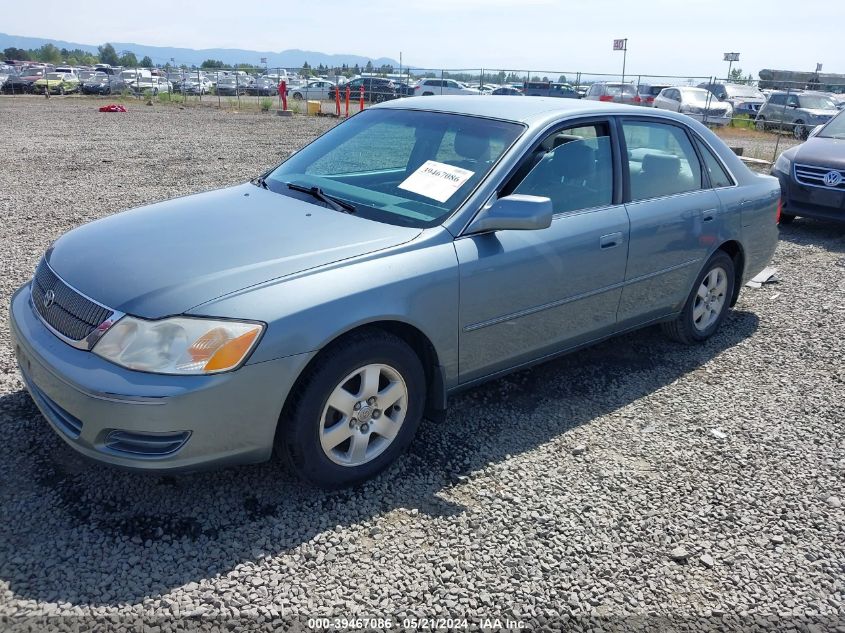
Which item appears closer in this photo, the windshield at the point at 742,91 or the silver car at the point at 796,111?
the silver car at the point at 796,111

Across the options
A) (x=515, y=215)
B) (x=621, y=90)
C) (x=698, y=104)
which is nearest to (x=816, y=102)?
(x=698, y=104)

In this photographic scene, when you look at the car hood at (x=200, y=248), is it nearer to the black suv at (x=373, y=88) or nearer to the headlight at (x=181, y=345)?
the headlight at (x=181, y=345)

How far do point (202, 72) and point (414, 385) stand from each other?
3753 centimetres

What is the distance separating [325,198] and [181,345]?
Result: 1379 millimetres

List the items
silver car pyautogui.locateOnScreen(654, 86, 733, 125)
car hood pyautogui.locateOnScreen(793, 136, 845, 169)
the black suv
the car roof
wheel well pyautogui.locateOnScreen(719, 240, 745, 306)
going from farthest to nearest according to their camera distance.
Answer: the black suv
silver car pyautogui.locateOnScreen(654, 86, 733, 125)
car hood pyautogui.locateOnScreen(793, 136, 845, 169)
wheel well pyautogui.locateOnScreen(719, 240, 745, 306)
the car roof

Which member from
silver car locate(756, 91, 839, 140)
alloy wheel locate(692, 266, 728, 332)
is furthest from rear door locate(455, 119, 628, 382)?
silver car locate(756, 91, 839, 140)

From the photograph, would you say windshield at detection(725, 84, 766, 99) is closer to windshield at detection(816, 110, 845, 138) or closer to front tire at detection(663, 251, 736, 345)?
windshield at detection(816, 110, 845, 138)

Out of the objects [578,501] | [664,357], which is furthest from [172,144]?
[578,501]

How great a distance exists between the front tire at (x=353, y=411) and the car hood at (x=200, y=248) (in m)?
0.43

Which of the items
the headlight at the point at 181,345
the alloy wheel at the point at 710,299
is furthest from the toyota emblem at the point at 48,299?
the alloy wheel at the point at 710,299

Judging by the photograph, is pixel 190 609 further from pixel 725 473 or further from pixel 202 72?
pixel 202 72

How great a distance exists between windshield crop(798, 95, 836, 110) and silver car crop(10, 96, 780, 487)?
21.1 m

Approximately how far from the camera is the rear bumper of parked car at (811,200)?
27.1ft

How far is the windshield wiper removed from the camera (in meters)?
3.62
